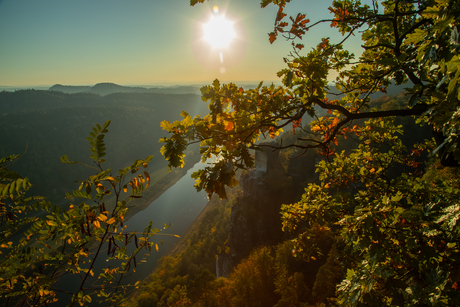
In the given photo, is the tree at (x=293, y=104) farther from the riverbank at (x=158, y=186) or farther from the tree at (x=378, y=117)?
the riverbank at (x=158, y=186)

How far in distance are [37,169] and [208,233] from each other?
337ft

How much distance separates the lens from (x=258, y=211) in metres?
45.2

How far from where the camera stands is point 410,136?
1662 inches

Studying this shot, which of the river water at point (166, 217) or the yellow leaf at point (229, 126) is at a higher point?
the yellow leaf at point (229, 126)

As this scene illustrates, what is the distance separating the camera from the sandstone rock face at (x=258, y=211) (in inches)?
1703

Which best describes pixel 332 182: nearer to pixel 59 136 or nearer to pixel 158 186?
pixel 158 186

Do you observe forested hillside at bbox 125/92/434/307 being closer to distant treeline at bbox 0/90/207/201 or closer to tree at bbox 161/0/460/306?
tree at bbox 161/0/460/306

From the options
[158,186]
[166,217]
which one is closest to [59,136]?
[158,186]

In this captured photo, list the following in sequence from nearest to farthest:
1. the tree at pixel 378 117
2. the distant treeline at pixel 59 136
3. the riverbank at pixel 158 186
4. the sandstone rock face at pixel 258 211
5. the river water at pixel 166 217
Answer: the tree at pixel 378 117 < the sandstone rock face at pixel 258 211 < the river water at pixel 166 217 < the riverbank at pixel 158 186 < the distant treeline at pixel 59 136

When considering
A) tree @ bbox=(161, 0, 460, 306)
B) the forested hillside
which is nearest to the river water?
the forested hillside

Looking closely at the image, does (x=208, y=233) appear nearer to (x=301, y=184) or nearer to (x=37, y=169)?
(x=301, y=184)

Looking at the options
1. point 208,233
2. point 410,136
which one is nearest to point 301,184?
point 410,136

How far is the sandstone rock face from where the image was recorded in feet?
142

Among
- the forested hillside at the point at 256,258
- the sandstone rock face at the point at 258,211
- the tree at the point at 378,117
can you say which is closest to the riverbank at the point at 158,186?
the forested hillside at the point at 256,258
